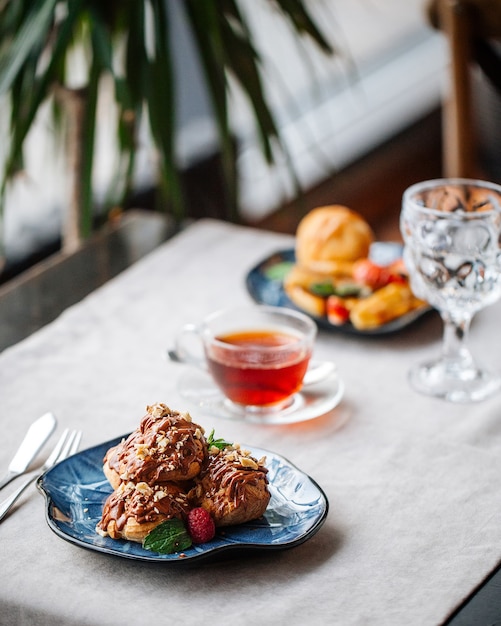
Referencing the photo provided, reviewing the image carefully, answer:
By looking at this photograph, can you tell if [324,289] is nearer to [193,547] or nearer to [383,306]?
[383,306]

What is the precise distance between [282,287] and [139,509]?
0.66 m

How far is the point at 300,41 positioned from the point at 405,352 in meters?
0.65

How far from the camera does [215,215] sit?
10.4 feet

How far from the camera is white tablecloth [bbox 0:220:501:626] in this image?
81cm

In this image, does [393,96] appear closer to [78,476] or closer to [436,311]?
[436,311]

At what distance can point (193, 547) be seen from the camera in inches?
33.0

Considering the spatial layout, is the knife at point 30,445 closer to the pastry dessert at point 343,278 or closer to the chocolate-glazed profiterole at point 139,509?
the chocolate-glazed profiterole at point 139,509

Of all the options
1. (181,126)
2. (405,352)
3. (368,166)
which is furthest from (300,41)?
(368,166)

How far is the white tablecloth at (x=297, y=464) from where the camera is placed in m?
0.81

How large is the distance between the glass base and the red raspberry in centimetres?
42

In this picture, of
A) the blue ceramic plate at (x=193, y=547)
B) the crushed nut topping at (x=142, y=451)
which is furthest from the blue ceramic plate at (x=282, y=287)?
the crushed nut topping at (x=142, y=451)

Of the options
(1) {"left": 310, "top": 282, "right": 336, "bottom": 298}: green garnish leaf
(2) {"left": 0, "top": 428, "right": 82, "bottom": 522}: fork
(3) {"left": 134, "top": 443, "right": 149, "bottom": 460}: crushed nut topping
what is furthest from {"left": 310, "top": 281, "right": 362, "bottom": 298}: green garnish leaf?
(3) {"left": 134, "top": 443, "right": 149, "bottom": 460}: crushed nut topping

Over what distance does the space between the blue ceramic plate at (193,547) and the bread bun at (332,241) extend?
1.80 feet

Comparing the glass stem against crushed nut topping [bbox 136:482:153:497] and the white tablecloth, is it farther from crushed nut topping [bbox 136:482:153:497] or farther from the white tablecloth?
crushed nut topping [bbox 136:482:153:497]
